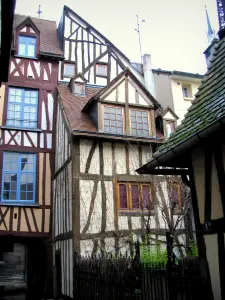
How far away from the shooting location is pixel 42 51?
1434 cm

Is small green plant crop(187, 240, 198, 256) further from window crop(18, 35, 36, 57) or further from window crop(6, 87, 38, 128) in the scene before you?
window crop(18, 35, 36, 57)

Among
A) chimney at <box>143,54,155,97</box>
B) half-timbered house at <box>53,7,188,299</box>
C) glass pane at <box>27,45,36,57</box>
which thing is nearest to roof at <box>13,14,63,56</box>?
glass pane at <box>27,45,36,57</box>

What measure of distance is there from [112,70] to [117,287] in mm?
11093

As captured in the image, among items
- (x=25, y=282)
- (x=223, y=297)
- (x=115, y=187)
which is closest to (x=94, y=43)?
(x=115, y=187)

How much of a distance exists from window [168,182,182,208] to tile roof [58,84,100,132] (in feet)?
10.6

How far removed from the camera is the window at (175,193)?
10.8m

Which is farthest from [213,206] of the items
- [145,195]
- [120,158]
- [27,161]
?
[27,161]

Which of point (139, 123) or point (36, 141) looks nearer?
point (139, 123)

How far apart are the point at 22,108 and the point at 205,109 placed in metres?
9.85

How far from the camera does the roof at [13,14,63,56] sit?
583 inches

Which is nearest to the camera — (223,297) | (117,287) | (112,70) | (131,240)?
(223,297)

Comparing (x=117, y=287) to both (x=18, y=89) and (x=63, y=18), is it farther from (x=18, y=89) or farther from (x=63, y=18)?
(x=63, y=18)

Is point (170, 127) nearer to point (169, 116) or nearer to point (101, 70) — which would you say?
point (169, 116)

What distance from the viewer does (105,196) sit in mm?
10938
